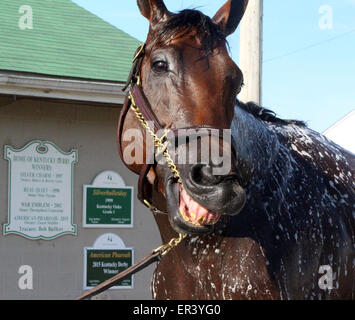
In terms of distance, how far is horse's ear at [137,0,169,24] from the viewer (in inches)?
135

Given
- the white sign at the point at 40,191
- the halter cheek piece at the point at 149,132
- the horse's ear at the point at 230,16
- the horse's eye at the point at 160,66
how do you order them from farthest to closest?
1. the white sign at the point at 40,191
2. the horse's ear at the point at 230,16
3. the horse's eye at the point at 160,66
4. the halter cheek piece at the point at 149,132

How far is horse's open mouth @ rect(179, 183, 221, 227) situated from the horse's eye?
67 cm

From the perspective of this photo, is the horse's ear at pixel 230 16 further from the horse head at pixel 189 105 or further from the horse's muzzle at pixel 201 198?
the horse's muzzle at pixel 201 198

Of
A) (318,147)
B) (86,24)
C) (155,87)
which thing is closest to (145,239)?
(86,24)

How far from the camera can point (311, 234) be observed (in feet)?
10.9

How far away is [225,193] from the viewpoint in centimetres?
278

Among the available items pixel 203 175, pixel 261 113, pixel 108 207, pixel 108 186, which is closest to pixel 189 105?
pixel 203 175

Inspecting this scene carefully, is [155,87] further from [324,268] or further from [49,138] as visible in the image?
[49,138]

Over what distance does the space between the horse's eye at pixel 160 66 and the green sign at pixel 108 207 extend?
16.0ft

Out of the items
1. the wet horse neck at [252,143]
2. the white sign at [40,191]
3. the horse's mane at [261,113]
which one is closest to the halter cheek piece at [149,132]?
the wet horse neck at [252,143]

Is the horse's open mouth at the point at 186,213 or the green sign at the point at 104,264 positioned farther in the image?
the green sign at the point at 104,264

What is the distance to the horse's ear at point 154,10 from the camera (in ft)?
11.3

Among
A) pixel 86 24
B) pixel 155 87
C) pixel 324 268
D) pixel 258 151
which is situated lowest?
pixel 324 268
